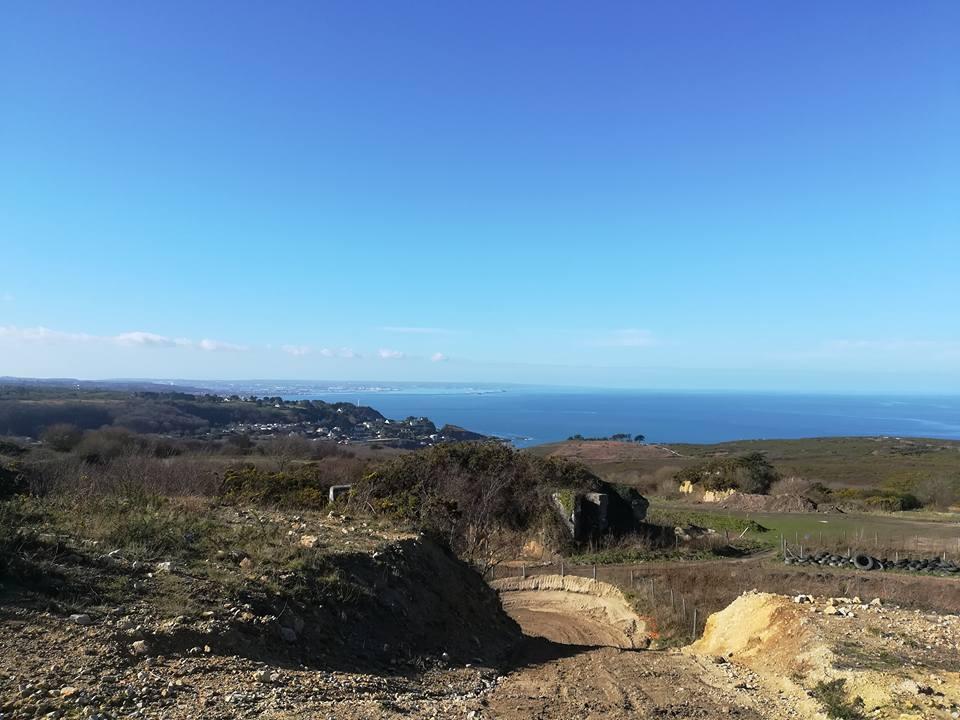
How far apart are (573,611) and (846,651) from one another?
38.0ft

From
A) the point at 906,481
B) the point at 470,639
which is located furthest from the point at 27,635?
the point at 906,481

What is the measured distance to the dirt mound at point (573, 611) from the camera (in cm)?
1758

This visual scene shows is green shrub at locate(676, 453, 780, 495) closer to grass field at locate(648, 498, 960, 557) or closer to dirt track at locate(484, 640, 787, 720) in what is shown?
grass field at locate(648, 498, 960, 557)

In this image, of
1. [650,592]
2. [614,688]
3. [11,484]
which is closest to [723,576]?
[650,592]

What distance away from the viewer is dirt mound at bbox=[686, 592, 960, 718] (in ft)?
27.7

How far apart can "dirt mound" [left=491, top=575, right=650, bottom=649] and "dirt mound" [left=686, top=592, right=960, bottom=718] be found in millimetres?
3257

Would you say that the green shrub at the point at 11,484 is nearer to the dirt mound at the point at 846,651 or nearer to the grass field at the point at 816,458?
the dirt mound at the point at 846,651

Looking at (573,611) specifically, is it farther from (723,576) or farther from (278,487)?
(278,487)

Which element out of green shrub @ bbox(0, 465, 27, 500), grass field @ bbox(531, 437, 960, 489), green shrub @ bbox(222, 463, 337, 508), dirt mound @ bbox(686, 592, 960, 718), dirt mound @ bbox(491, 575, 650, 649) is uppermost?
green shrub @ bbox(0, 465, 27, 500)

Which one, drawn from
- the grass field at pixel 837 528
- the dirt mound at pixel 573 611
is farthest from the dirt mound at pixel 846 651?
the grass field at pixel 837 528

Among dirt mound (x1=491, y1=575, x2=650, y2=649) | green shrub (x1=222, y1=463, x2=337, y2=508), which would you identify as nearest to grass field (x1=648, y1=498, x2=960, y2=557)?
dirt mound (x1=491, y1=575, x2=650, y2=649)

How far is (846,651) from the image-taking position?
34.0ft

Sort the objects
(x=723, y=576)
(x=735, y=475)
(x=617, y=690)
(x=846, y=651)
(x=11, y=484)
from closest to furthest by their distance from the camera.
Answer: (x=617, y=690), (x=846, y=651), (x=11, y=484), (x=723, y=576), (x=735, y=475)

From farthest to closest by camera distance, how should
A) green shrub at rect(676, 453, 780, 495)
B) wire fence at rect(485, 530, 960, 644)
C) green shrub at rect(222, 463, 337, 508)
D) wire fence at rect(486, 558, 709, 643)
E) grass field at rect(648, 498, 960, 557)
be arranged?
green shrub at rect(676, 453, 780, 495) → grass field at rect(648, 498, 960, 557) → green shrub at rect(222, 463, 337, 508) → wire fence at rect(485, 530, 960, 644) → wire fence at rect(486, 558, 709, 643)
